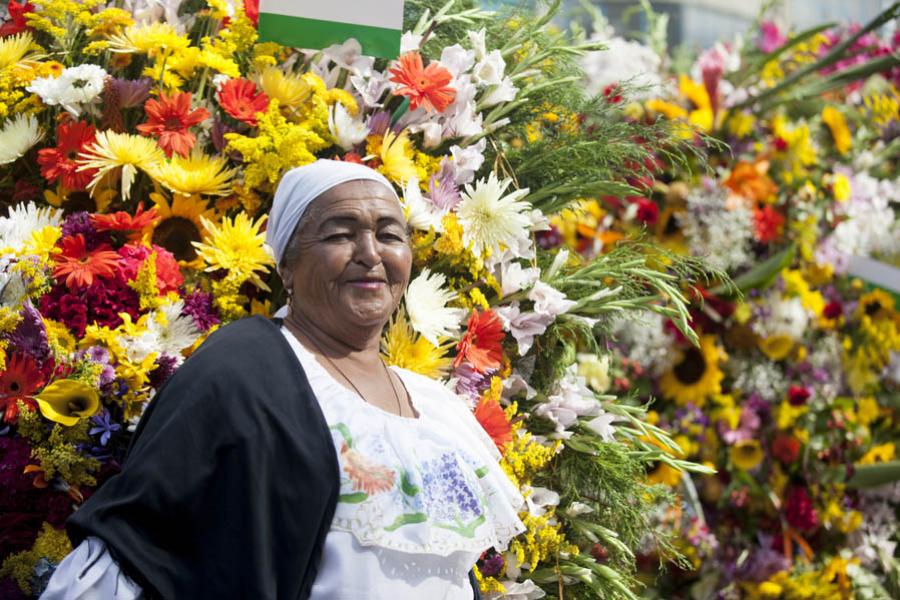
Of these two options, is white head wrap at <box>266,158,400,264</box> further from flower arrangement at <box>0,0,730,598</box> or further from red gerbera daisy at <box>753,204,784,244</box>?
red gerbera daisy at <box>753,204,784,244</box>

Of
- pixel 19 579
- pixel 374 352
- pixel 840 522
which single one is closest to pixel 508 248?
pixel 374 352

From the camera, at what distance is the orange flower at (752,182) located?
15.2 ft

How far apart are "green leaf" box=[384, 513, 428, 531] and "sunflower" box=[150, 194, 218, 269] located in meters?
0.94

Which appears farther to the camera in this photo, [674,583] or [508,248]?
[674,583]

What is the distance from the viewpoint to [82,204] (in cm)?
270

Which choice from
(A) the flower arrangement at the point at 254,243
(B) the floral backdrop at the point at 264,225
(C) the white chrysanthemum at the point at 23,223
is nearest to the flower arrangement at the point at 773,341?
(B) the floral backdrop at the point at 264,225

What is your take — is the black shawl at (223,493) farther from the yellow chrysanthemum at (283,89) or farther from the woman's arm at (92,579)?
the yellow chrysanthemum at (283,89)

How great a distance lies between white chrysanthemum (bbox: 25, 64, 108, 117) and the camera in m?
2.66

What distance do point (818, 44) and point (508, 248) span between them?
10.4ft

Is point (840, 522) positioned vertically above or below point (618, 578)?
below

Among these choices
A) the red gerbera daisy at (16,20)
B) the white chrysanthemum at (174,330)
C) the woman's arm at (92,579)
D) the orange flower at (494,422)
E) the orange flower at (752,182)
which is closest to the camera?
the woman's arm at (92,579)

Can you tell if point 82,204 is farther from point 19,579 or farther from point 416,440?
point 416,440

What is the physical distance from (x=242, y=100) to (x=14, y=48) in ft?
Result: 2.02

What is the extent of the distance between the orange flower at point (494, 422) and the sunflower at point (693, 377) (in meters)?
1.97
